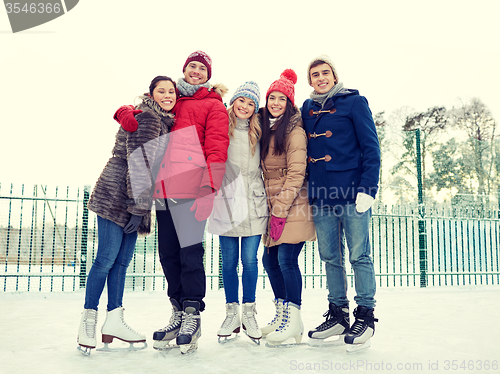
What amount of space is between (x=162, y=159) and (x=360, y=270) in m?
1.47

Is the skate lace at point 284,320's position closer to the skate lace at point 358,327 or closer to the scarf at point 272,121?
the skate lace at point 358,327

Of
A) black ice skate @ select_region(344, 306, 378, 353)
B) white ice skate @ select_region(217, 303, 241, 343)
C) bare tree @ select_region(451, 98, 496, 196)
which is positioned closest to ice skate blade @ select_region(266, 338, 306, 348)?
white ice skate @ select_region(217, 303, 241, 343)

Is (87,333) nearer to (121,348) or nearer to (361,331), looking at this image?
(121,348)

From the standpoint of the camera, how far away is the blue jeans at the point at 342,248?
2.52 m

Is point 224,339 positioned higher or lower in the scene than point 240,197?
lower

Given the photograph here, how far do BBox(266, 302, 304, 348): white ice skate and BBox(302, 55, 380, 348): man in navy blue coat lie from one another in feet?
0.34

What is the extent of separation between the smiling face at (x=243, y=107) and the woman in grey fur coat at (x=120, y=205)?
50 cm

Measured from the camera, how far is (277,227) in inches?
102

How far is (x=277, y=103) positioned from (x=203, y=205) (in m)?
0.94

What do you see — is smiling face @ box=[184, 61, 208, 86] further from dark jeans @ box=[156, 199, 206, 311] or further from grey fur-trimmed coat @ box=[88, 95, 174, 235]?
dark jeans @ box=[156, 199, 206, 311]

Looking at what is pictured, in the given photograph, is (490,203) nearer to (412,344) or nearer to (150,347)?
(412,344)

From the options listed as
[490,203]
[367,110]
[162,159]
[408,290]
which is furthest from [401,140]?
[162,159]

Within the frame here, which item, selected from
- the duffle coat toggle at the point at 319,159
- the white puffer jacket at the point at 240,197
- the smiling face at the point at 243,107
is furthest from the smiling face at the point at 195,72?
the duffle coat toggle at the point at 319,159

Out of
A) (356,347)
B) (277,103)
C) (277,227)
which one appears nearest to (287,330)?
(356,347)
